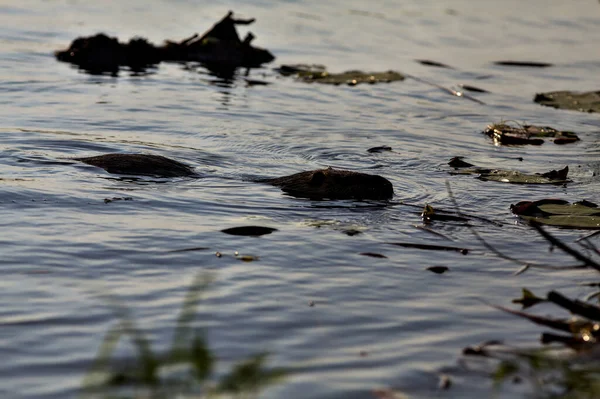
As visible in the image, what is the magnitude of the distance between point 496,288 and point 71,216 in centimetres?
289

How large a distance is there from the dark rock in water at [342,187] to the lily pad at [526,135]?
3134mm

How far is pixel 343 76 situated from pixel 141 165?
20.4ft

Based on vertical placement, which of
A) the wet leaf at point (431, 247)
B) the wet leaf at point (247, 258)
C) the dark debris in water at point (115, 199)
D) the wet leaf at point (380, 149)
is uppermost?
the wet leaf at point (380, 149)

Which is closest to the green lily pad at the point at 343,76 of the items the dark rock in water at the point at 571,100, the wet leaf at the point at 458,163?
the dark rock in water at the point at 571,100

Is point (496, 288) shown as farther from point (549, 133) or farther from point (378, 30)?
point (378, 30)

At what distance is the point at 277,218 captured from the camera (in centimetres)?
666

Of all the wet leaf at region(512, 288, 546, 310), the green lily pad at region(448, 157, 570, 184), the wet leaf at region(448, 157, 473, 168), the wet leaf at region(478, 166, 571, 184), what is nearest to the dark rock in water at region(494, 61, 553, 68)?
the wet leaf at region(448, 157, 473, 168)

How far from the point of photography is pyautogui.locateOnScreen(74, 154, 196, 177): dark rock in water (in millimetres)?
7895

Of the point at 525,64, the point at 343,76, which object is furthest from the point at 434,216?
the point at 525,64

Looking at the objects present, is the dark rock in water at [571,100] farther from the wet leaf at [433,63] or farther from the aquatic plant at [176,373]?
the aquatic plant at [176,373]

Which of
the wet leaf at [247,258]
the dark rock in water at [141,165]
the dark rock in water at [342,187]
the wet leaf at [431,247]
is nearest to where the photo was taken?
the wet leaf at [247,258]

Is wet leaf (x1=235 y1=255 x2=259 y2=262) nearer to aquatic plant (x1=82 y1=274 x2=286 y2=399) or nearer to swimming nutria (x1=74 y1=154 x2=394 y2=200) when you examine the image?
aquatic plant (x1=82 y1=274 x2=286 y2=399)

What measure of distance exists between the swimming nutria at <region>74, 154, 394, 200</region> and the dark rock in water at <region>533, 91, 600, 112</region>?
5.36 m

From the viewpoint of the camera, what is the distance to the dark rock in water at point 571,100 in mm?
12078
